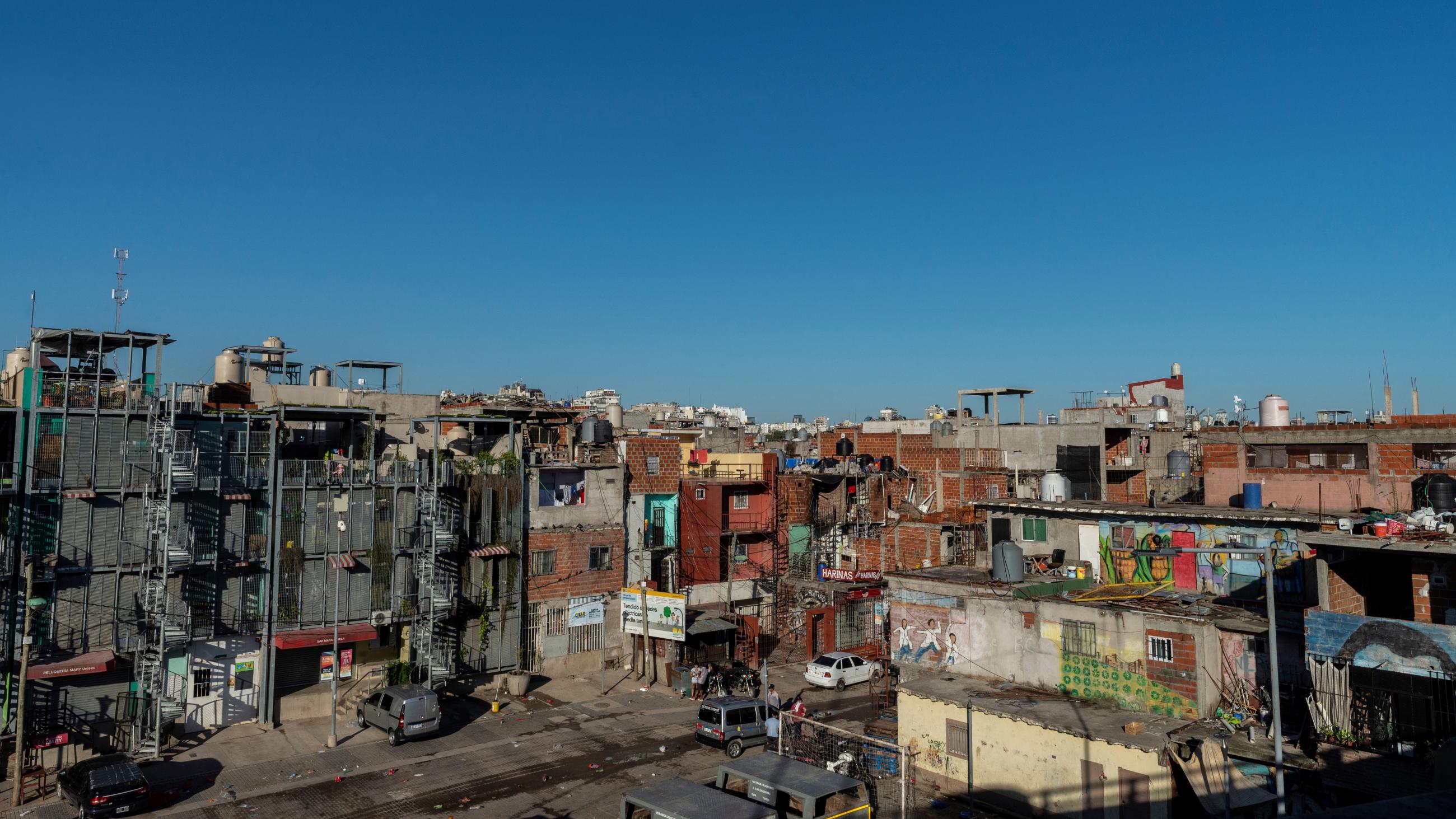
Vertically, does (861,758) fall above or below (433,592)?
below

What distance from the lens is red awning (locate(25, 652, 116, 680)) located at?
27.8 metres

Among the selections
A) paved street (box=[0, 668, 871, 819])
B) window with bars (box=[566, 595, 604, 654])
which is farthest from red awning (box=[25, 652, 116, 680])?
window with bars (box=[566, 595, 604, 654])

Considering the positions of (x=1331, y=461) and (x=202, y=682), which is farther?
(x=1331, y=461)

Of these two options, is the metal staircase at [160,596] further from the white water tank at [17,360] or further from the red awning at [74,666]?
the white water tank at [17,360]

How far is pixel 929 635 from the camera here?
30438mm

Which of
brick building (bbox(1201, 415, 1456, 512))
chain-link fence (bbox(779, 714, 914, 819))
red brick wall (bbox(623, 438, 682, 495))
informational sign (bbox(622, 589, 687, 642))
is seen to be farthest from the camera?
red brick wall (bbox(623, 438, 682, 495))

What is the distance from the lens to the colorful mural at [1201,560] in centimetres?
3003

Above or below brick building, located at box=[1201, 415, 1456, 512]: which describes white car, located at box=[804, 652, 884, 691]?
below

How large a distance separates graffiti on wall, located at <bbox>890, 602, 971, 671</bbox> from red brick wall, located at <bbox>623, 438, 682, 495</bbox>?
16.1 m

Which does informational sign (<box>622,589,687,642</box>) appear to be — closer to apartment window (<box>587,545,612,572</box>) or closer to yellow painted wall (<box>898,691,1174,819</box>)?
apartment window (<box>587,545,612,572</box>)

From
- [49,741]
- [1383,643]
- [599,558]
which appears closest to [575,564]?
[599,558]

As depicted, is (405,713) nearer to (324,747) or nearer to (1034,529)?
(324,747)

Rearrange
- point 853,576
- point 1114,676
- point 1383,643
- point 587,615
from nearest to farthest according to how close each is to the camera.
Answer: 1. point 1383,643
2. point 1114,676
3. point 587,615
4. point 853,576

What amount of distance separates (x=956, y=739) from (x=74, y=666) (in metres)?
26.9
